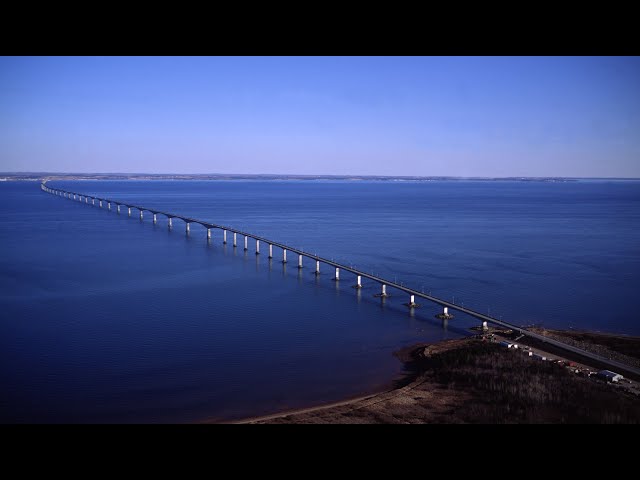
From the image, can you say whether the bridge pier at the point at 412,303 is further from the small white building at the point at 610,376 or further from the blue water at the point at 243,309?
the small white building at the point at 610,376

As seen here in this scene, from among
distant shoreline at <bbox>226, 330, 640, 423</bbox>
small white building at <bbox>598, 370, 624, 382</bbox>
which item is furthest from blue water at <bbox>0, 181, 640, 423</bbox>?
small white building at <bbox>598, 370, 624, 382</bbox>

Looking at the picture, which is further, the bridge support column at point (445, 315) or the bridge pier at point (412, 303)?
the bridge pier at point (412, 303)

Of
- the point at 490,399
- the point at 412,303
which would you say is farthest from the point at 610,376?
the point at 412,303

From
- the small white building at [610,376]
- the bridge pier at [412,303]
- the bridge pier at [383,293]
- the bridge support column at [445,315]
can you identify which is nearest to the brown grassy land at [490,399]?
the small white building at [610,376]

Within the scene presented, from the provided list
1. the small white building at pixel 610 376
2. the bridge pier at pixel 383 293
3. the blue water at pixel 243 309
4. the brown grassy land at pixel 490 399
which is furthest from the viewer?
the bridge pier at pixel 383 293

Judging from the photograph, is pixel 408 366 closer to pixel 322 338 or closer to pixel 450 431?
pixel 322 338
